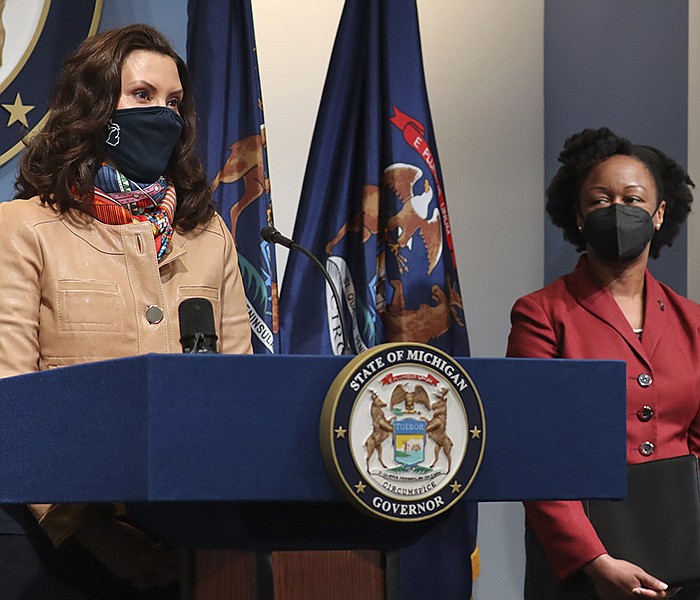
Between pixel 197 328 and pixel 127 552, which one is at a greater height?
pixel 197 328

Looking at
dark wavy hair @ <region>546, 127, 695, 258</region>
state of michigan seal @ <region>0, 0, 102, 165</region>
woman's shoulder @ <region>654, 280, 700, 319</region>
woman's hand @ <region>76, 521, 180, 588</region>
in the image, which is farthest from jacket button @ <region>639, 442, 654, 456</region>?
state of michigan seal @ <region>0, 0, 102, 165</region>

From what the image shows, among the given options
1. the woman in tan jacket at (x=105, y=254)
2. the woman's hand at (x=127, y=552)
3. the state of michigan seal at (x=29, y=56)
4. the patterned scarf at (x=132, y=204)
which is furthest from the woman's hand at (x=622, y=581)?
the state of michigan seal at (x=29, y=56)

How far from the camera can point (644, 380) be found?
2.80 metres

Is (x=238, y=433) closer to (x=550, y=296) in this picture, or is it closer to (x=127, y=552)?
(x=127, y=552)

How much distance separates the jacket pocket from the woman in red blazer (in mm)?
1148

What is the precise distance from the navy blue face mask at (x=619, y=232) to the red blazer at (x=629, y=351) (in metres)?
0.09

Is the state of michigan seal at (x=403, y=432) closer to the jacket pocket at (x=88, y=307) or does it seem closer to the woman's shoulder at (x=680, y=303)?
the jacket pocket at (x=88, y=307)

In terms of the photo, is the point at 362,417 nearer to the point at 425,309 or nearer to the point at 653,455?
the point at 653,455

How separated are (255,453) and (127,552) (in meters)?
0.55

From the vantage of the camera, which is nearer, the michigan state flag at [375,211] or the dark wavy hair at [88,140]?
the dark wavy hair at [88,140]

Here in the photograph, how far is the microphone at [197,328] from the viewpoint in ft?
5.07

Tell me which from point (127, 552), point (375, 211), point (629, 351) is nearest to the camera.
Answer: point (127, 552)

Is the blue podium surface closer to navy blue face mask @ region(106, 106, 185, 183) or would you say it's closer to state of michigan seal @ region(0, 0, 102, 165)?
navy blue face mask @ region(106, 106, 185, 183)

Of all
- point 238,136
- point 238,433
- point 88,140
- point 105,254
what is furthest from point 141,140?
point 238,136
